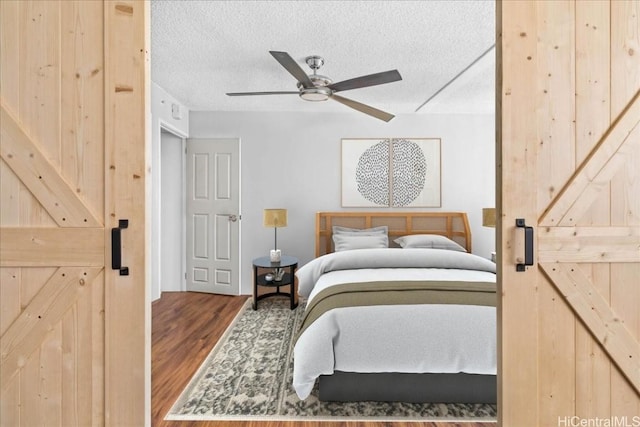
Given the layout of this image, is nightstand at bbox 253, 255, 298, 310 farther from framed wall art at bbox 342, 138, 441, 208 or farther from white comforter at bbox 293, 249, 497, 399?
white comforter at bbox 293, 249, 497, 399

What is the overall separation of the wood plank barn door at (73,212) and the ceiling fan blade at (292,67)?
3.02ft

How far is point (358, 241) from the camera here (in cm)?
388

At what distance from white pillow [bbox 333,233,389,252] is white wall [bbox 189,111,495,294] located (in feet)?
2.05

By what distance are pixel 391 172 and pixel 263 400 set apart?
3.22 m

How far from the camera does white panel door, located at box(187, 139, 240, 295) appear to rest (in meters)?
4.48

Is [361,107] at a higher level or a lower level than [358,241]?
higher

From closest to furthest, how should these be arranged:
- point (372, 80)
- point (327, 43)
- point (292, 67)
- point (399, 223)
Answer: point (292, 67), point (372, 80), point (327, 43), point (399, 223)

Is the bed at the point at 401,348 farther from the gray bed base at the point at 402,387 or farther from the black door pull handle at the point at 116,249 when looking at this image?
the black door pull handle at the point at 116,249

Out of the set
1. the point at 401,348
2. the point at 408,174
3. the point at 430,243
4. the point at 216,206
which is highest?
the point at 408,174

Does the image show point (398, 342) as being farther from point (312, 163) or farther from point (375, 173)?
point (312, 163)

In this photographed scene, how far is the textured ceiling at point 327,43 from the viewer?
2.17 m

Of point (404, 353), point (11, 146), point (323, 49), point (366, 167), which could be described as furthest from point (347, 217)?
point (11, 146)

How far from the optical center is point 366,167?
4477 millimetres

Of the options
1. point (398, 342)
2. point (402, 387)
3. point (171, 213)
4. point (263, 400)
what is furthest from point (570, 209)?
point (171, 213)
